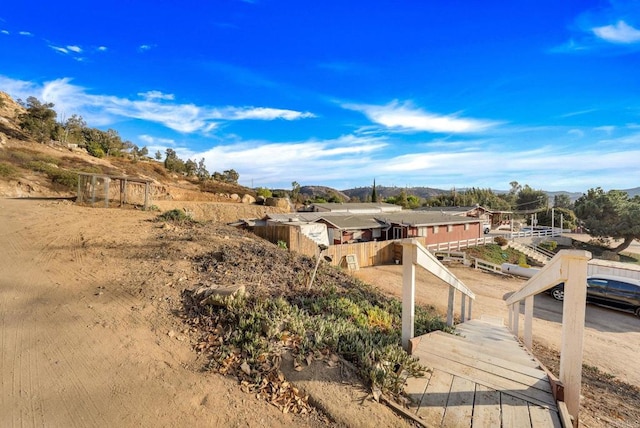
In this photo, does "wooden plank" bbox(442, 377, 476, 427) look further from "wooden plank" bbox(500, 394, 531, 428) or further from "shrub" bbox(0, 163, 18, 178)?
"shrub" bbox(0, 163, 18, 178)

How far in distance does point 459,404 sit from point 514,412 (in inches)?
16.1

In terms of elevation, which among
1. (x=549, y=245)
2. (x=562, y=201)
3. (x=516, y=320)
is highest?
(x=562, y=201)

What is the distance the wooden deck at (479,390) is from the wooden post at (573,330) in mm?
170

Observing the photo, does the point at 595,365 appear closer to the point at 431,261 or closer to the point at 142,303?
the point at 431,261

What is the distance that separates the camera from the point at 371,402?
8.21 feet

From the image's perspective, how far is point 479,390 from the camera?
261cm

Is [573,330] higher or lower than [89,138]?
lower

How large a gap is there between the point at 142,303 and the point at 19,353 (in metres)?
1.32

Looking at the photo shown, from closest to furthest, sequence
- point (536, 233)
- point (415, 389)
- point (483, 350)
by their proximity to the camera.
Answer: point (415, 389)
point (483, 350)
point (536, 233)

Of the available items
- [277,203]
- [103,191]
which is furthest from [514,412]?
[277,203]

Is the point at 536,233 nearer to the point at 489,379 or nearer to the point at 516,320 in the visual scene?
the point at 516,320

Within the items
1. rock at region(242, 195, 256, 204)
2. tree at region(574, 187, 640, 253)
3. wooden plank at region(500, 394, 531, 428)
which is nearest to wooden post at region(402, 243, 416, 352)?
wooden plank at region(500, 394, 531, 428)

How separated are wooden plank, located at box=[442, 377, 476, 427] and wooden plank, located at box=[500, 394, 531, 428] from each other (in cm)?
24

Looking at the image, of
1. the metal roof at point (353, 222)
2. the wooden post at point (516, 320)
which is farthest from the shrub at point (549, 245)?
the wooden post at point (516, 320)
